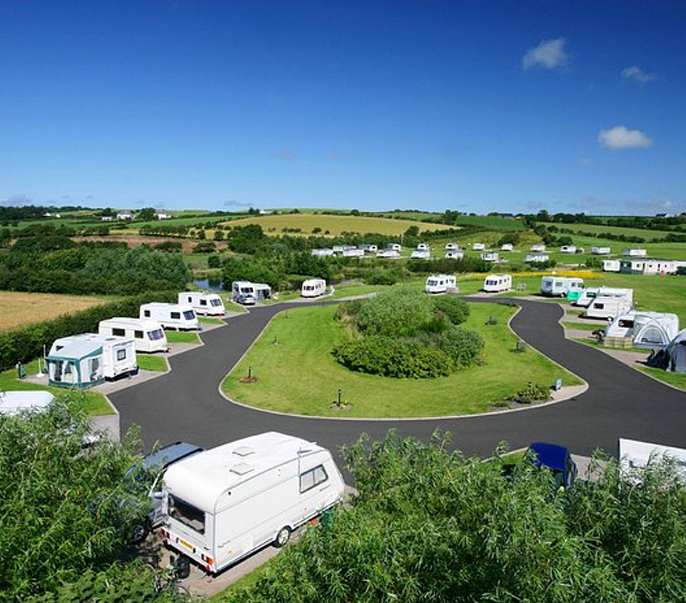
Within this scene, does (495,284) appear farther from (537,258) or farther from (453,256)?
(537,258)

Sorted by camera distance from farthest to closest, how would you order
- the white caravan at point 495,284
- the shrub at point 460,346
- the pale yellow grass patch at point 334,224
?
the pale yellow grass patch at point 334,224, the white caravan at point 495,284, the shrub at point 460,346

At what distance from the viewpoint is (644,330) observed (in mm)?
28656

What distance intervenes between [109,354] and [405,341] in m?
13.8

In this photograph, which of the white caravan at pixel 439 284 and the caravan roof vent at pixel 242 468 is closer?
the caravan roof vent at pixel 242 468

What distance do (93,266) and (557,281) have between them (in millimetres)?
47925

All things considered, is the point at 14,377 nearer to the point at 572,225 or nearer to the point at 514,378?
the point at 514,378

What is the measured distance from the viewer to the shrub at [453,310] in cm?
3509

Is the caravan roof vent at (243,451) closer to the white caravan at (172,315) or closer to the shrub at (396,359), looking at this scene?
the shrub at (396,359)

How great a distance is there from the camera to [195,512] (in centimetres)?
1002

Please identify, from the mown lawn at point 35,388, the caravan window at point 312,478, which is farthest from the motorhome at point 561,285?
the caravan window at point 312,478

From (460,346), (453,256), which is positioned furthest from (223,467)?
(453,256)

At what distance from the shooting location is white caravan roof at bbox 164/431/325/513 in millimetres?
9719

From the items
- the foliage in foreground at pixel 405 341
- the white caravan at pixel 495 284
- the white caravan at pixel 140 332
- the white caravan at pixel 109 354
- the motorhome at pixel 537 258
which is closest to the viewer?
the white caravan at pixel 109 354

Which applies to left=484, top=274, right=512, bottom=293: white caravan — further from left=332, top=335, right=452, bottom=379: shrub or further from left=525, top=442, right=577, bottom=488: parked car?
left=525, top=442, right=577, bottom=488: parked car
